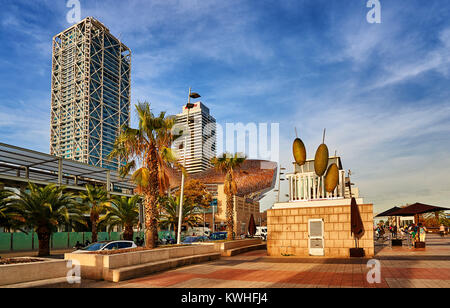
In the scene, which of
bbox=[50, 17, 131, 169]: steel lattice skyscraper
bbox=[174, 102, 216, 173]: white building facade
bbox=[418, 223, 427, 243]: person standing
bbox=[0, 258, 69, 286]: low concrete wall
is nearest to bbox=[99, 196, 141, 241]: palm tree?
bbox=[174, 102, 216, 173]: white building facade

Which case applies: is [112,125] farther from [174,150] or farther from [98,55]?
[174,150]

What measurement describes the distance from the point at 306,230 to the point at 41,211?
18.4m

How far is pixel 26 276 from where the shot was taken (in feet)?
31.6

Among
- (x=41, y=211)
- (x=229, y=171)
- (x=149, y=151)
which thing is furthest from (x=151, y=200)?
(x=229, y=171)

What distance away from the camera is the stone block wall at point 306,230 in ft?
61.5

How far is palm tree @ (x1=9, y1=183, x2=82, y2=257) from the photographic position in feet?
81.0

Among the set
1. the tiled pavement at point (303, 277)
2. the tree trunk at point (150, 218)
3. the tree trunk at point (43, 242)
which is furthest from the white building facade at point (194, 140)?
the tree trunk at point (43, 242)

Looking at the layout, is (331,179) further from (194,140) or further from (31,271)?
(194,140)

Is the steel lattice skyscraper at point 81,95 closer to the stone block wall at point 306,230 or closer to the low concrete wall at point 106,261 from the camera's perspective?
the stone block wall at point 306,230

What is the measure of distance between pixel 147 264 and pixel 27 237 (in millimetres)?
24823

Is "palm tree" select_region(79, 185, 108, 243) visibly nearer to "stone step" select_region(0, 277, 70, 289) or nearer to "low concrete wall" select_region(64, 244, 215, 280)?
"low concrete wall" select_region(64, 244, 215, 280)

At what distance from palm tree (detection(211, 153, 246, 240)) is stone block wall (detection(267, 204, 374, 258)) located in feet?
25.4
